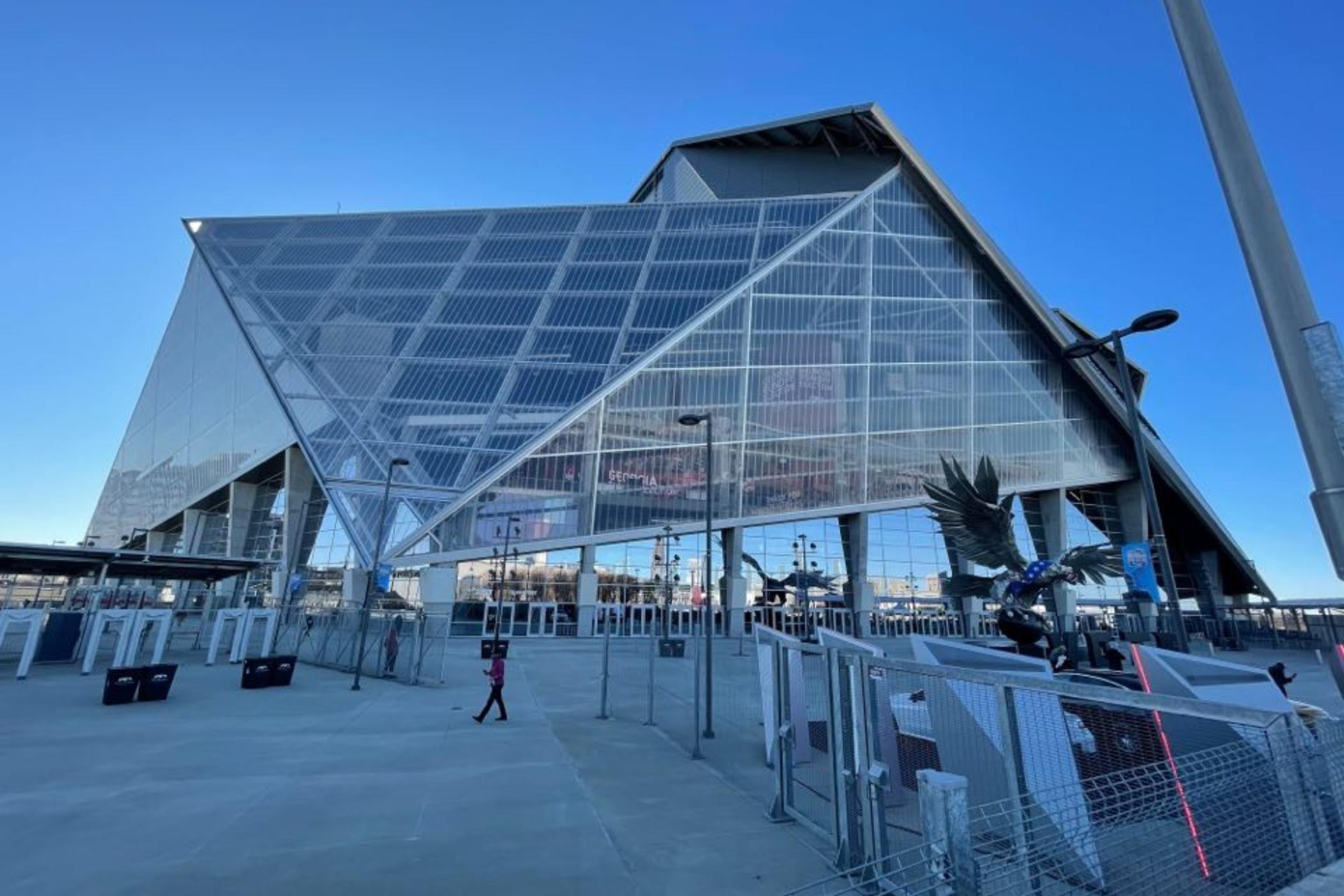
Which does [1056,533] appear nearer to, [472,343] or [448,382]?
[472,343]

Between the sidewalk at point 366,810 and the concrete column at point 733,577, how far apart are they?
1279 inches

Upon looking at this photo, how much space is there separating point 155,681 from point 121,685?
70 cm

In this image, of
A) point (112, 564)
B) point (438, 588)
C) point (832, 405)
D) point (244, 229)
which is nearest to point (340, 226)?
point (244, 229)

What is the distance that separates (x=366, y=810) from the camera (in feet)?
26.3

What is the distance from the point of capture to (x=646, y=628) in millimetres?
46844

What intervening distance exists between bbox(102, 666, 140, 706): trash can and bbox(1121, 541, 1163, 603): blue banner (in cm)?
2362

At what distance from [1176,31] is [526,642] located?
40875mm

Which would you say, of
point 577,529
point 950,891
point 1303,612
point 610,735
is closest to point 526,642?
point 577,529

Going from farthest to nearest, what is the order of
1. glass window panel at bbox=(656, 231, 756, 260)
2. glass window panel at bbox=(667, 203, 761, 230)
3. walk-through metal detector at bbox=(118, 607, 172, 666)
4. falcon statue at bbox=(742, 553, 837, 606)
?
glass window panel at bbox=(667, 203, 761, 230) < glass window panel at bbox=(656, 231, 756, 260) < falcon statue at bbox=(742, 553, 837, 606) < walk-through metal detector at bbox=(118, 607, 172, 666)

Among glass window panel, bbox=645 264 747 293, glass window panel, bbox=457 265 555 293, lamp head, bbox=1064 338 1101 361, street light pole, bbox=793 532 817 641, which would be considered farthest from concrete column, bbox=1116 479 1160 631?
glass window panel, bbox=457 265 555 293

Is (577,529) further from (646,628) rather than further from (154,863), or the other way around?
(154,863)

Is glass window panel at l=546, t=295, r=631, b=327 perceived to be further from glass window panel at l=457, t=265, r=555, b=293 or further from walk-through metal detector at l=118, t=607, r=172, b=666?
walk-through metal detector at l=118, t=607, r=172, b=666

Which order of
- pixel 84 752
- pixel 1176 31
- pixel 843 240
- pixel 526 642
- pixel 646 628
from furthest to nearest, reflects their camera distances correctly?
pixel 843 240 < pixel 646 628 < pixel 526 642 < pixel 84 752 < pixel 1176 31

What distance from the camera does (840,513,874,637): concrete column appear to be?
164 ft
